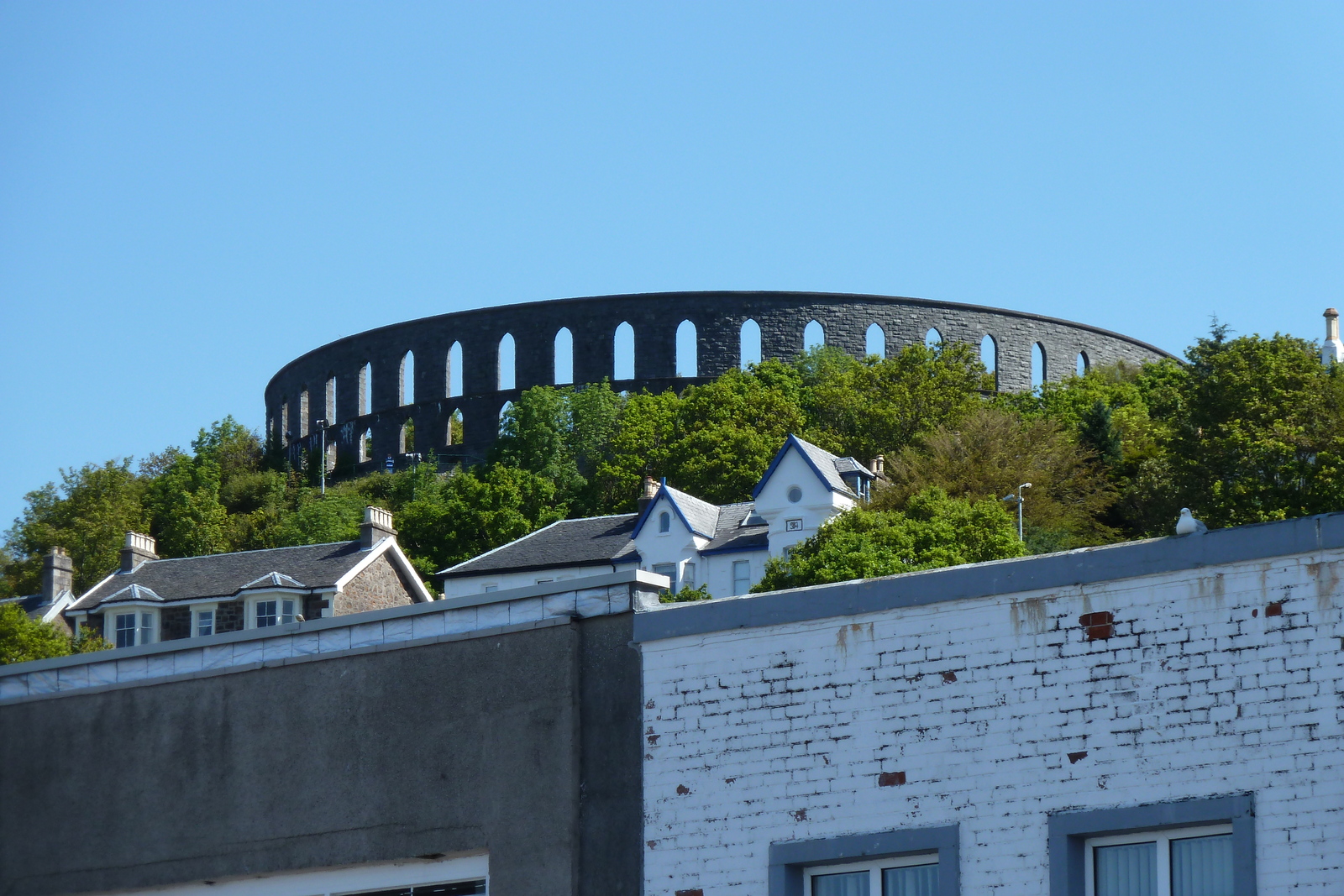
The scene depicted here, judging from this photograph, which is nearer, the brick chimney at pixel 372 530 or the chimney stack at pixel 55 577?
the brick chimney at pixel 372 530

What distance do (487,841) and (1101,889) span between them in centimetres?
335

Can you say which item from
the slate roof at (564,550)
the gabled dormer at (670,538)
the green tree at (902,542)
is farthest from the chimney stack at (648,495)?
the green tree at (902,542)

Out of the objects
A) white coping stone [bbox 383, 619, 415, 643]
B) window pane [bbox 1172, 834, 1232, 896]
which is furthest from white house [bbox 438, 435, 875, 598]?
window pane [bbox 1172, 834, 1232, 896]

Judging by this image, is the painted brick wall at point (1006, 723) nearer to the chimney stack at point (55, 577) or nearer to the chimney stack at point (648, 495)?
the chimney stack at point (648, 495)

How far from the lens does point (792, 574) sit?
152ft

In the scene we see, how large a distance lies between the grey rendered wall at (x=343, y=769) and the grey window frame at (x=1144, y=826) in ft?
7.50

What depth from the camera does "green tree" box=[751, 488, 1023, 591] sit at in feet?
146

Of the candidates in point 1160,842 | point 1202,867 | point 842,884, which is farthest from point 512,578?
point 1202,867

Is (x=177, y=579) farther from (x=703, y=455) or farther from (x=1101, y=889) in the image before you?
(x=1101, y=889)

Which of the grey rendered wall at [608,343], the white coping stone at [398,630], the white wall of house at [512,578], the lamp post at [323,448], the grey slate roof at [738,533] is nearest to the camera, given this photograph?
the white coping stone at [398,630]

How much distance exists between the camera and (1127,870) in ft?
30.1

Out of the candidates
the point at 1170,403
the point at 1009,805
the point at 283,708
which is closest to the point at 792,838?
the point at 1009,805

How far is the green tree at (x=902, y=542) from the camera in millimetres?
44469

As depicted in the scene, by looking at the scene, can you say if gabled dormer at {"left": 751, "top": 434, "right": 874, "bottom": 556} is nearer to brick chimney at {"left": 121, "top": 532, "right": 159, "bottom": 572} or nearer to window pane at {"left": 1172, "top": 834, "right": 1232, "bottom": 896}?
brick chimney at {"left": 121, "top": 532, "right": 159, "bottom": 572}
